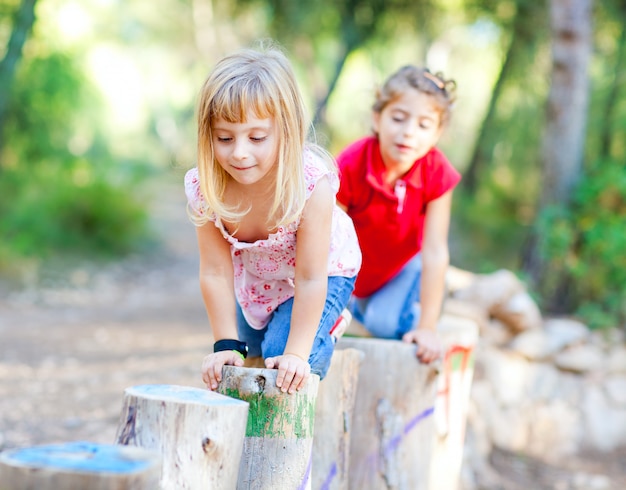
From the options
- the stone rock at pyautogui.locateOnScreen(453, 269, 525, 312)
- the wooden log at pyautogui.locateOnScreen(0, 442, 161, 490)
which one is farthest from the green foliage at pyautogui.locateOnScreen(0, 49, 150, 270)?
the wooden log at pyautogui.locateOnScreen(0, 442, 161, 490)

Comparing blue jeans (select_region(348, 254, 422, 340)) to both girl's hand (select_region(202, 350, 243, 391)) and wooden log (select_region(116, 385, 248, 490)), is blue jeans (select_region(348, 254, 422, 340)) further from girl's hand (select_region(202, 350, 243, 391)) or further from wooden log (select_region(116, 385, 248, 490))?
wooden log (select_region(116, 385, 248, 490))

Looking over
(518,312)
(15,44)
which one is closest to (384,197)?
(518,312)

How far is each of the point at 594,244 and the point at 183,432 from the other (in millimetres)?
4605

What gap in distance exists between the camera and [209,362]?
7.19ft

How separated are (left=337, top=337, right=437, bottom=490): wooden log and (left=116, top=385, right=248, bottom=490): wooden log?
1.12 meters

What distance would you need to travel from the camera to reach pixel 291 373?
207 cm

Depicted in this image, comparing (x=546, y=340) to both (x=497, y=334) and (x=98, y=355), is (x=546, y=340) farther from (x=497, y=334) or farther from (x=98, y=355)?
(x=98, y=355)

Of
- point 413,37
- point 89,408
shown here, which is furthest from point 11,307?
point 413,37

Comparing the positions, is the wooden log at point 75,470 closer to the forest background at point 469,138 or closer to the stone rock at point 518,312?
the forest background at point 469,138

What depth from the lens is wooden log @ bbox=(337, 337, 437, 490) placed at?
2.88 meters

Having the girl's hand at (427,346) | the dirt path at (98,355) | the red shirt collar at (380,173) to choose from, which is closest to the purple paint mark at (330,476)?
the girl's hand at (427,346)

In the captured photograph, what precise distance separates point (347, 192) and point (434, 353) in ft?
2.33

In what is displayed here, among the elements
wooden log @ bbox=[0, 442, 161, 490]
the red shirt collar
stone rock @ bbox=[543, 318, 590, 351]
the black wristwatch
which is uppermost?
the red shirt collar

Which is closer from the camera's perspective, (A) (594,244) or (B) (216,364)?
(B) (216,364)
